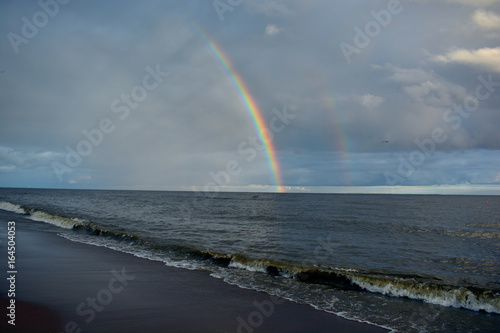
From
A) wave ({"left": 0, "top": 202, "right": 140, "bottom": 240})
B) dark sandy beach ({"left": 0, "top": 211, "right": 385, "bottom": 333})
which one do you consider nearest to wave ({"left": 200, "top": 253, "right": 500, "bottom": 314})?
dark sandy beach ({"left": 0, "top": 211, "right": 385, "bottom": 333})

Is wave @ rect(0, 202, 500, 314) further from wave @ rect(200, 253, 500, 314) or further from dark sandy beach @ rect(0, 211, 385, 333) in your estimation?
dark sandy beach @ rect(0, 211, 385, 333)

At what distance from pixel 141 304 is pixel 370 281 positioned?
10.2 metres

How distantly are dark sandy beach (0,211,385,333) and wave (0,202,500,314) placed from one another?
3295 millimetres

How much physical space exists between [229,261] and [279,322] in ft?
29.3

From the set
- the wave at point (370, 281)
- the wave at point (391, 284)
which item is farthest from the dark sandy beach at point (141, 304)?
the wave at point (391, 284)

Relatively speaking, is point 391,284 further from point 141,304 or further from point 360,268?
point 141,304

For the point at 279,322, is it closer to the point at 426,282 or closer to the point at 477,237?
the point at 426,282

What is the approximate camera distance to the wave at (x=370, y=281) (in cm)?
1213

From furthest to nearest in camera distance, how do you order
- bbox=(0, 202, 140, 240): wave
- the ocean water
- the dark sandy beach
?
bbox=(0, 202, 140, 240): wave → the ocean water → the dark sandy beach

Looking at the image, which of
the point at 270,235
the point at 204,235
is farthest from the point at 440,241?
the point at 204,235

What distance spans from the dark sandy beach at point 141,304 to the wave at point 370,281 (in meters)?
3.30

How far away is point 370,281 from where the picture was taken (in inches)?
553

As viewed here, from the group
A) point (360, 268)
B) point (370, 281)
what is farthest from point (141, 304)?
point (360, 268)

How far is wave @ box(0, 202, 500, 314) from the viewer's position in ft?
39.8
